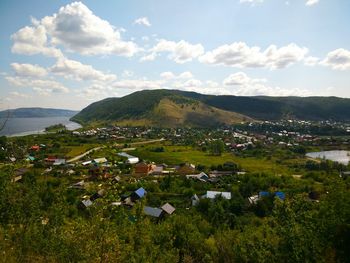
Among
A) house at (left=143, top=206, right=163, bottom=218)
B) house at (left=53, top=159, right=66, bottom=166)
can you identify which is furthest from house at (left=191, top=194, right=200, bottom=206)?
house at (left=53, top=159, right=66, bottom=166)

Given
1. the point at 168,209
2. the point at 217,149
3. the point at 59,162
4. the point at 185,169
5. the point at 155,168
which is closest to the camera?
the point at 168,209

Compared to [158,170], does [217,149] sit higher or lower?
higher

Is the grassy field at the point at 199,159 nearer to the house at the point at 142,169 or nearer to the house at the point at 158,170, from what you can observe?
the house at the point at 158,170

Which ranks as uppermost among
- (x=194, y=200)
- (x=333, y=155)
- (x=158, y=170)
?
(x=194, y=200)

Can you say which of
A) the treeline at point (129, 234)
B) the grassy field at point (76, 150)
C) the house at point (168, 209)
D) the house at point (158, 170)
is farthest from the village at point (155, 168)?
the treeline at point (129, 234)

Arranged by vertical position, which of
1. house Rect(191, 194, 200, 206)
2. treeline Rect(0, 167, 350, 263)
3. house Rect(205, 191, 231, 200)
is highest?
treeline Rect(0, 167, 350, 263)

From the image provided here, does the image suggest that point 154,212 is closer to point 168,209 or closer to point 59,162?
point 168,209

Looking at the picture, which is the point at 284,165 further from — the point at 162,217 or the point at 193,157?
the point at 162,217

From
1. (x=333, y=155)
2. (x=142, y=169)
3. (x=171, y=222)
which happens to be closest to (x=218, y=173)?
(x=142, y=169)

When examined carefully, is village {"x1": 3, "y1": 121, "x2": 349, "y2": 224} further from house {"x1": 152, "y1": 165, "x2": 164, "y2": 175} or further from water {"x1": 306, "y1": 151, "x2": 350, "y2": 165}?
water {"x1": 306, "y1": 151, "x2": 350, "y2": 165}
